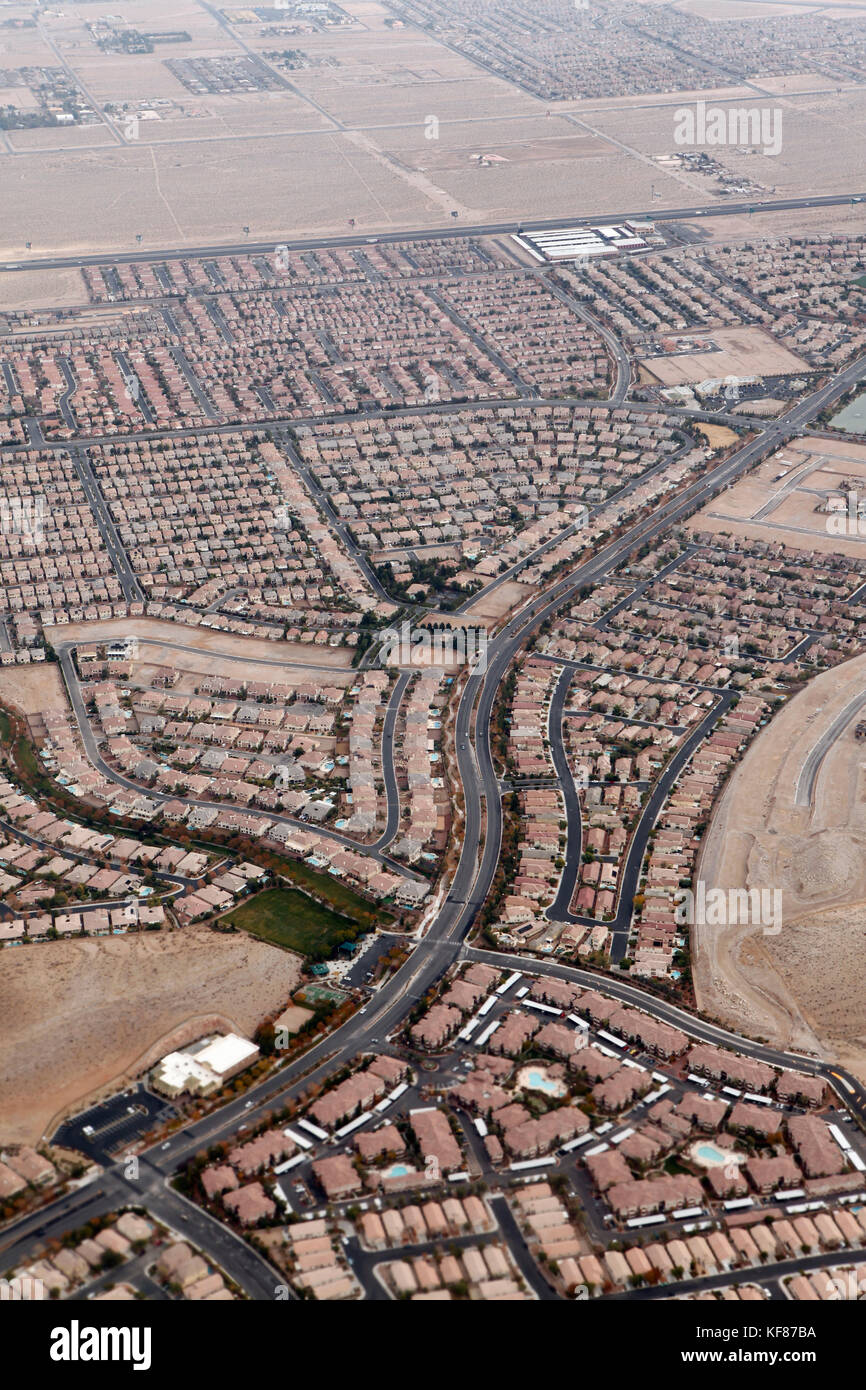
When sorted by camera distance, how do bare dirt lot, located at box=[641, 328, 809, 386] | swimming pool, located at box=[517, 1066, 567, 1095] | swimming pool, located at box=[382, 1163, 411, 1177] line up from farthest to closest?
bare dirt lot, located at box=[641, 328, 809, 386] → swimming pool, located at box=[517, 1066, 567, 1095] → swimming pool, located at box=[382, 1163, 411, 1177]

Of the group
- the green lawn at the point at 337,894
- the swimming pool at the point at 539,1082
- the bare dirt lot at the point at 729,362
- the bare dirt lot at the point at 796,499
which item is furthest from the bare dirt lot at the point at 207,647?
the bare dirt lot at the point at 729,362

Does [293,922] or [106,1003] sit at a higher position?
[293,922]

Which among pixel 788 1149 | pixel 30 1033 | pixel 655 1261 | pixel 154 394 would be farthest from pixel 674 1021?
pixel 154 394

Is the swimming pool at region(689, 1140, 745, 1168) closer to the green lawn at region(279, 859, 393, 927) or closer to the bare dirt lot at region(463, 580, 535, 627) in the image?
the green lawn at region(279, 859, 393, 927)

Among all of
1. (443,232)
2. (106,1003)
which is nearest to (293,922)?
(106,1003)

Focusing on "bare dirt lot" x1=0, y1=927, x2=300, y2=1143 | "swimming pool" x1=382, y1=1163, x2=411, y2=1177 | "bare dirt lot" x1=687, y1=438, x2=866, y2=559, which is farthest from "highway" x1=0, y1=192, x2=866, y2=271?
"swimming pool" x1=382, y1=1163, x2=411, y2=1177

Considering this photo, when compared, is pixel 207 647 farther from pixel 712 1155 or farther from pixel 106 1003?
pixel 712 1155
